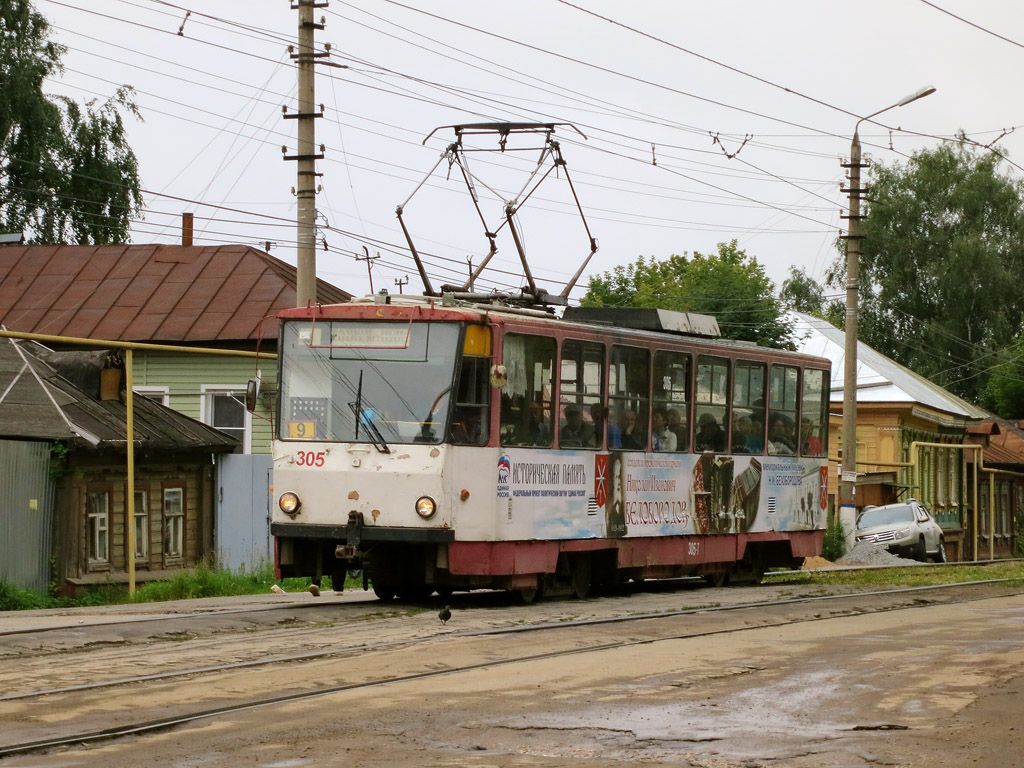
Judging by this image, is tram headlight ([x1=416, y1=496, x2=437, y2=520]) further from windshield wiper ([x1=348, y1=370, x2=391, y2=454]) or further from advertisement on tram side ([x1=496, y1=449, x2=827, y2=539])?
advertisement on tram side ([x1=496, y1=449, x2=827, y2=539])

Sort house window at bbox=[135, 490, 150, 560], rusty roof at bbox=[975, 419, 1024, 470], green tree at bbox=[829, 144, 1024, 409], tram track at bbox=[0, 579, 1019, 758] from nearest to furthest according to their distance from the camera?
tram track at bbox=[0, 579, 1019, 758] → house window at bbox=[135, 490, 150, 560] → rusty roof at bbox=[975, 419, 1024, 470] → green tree at bbox=[829, 144, 1024, 409]

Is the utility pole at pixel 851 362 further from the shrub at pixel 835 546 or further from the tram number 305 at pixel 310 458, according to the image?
the tram number 305 at pixel 310 458

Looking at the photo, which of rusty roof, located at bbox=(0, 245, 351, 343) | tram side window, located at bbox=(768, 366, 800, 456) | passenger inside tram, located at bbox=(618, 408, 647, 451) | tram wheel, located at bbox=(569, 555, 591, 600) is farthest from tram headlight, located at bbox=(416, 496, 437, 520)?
rusty roof, located at bbox=(0, 245, 351, 343)

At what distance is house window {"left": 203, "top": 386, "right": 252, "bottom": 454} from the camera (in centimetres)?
3484

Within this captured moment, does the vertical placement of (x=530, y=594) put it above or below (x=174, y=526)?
below

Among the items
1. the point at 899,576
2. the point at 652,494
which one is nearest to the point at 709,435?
the point at 652,494

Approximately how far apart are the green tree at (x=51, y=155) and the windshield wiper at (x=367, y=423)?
2901 cm

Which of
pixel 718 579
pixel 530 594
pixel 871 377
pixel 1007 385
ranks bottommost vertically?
pixel 718 579

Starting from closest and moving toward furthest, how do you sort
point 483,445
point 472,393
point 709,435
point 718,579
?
1. point 472,393
2. point 483,445
3. point 709,435
4. point 718,579

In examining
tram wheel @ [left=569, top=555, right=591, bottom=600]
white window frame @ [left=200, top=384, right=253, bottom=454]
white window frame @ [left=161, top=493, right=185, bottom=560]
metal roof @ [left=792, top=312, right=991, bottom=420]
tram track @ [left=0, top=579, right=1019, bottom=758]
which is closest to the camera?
tram track @ [left=0, top=579, right=1019, bottom=758]

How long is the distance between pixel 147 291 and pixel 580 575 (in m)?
19.5

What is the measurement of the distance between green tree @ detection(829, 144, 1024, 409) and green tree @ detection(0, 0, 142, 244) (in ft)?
111

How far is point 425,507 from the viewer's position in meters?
16.4

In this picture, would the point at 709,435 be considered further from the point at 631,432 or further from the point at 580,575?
the point at 580,575
